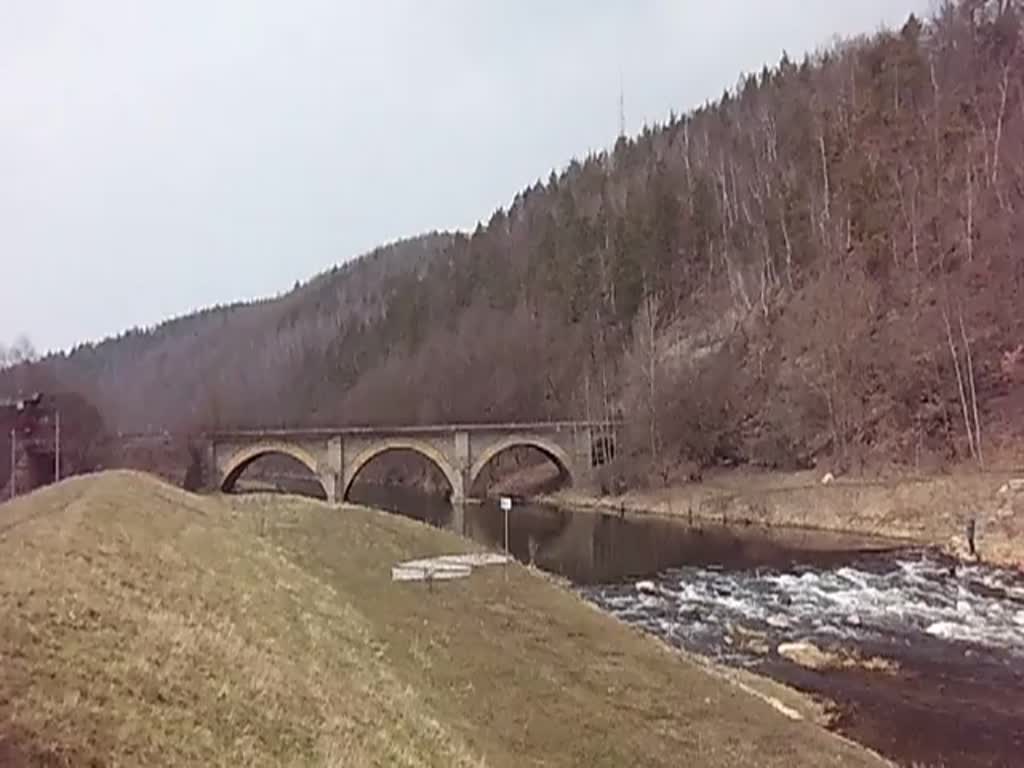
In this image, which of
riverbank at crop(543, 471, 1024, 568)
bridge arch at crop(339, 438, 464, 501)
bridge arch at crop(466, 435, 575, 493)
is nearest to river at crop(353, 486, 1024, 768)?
riverbank at crop(543, 471, 1024, 568)

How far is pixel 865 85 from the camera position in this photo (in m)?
114

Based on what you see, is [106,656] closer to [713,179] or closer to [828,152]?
[828,152]

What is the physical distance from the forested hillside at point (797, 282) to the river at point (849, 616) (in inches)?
674

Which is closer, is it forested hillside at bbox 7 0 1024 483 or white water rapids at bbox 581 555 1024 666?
white water rapids at bbox 581 555 1024 666

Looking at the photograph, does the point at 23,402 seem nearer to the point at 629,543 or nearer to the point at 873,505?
the point at 629,543

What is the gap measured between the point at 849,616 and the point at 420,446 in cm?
7409

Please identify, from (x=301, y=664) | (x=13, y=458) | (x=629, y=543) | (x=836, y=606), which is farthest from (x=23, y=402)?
(x=301, y=664)

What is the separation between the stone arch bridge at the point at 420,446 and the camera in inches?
4190

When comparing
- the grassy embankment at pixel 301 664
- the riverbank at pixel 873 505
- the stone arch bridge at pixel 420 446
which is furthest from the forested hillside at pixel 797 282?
the grassy embankment at pixel 301 664

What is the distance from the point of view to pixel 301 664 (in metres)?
16.7

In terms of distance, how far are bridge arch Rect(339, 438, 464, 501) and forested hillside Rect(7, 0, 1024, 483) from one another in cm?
1767

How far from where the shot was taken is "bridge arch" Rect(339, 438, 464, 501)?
109 metres

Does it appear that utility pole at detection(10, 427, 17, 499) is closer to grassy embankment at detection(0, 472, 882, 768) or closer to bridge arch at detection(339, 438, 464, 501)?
bridge arch at detection(339, 438, 464, 501)

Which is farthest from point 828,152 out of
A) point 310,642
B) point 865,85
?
point 310,642
